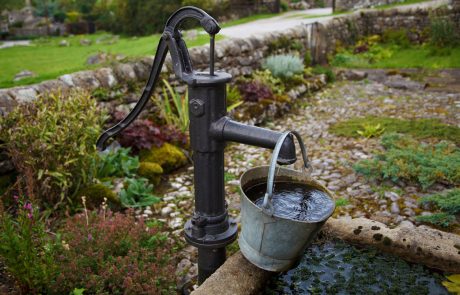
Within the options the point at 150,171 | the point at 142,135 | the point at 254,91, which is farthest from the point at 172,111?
the point at 254,91

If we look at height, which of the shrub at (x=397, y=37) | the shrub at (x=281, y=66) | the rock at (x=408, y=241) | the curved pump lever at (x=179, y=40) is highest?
the curved pump lever at (x=179, y=40)

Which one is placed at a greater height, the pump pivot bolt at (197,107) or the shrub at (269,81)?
the pump pivot bolt at (197,107)

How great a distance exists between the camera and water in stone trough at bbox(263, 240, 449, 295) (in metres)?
2.03

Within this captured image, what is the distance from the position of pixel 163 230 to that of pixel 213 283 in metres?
1.71

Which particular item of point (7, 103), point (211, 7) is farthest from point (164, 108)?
point (211, 7)

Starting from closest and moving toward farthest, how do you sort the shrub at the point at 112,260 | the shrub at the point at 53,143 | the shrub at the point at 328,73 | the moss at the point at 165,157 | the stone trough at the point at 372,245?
the stone trough at the point at 372,245 → the shrub at the point at 112,260 → the shrub at the point at 53,143 → the moss at the point at 165,157 → the shrub at the point at 328,73

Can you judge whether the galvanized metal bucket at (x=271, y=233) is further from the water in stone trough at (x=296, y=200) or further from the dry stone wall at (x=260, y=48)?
the dry stone wall at (x=260, y=48)

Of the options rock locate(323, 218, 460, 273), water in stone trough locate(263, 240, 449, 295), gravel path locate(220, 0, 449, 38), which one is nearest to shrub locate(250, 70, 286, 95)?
gravel path locate(220, 0, 449, 38)

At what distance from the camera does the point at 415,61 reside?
33.4ft

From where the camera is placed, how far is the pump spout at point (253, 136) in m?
1.62

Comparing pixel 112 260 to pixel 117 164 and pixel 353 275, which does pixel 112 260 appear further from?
pixel 117 164

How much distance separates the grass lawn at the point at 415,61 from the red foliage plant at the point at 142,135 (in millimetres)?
6642

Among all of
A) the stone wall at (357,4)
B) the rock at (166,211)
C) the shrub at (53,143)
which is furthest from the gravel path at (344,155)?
the stone wall at (357,4)

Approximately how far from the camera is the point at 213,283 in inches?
73.5
